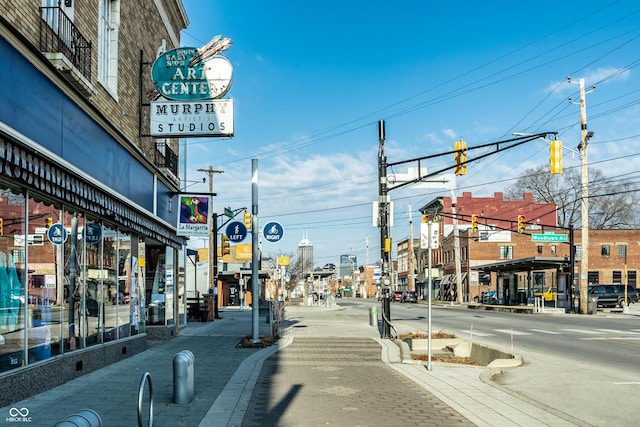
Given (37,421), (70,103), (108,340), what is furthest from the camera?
(108,340)

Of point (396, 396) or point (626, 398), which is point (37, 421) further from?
point (626, 398)

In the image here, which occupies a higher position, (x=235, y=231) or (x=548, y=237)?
(x=235, y=231)

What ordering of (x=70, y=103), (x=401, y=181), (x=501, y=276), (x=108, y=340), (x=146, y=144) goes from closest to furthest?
(x=70, y=103)
(x=108, y=340)
(x=146, y=144)
(x=401, y=181)
(x=501, y=276)

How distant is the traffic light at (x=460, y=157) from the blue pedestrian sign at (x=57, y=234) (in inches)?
512

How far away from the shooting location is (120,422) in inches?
297

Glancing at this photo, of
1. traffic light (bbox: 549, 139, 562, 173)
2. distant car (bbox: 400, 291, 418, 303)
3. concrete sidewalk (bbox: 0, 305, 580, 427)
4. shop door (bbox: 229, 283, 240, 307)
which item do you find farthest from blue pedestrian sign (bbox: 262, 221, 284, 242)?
distant car (bbox: 400, 291, 418, 303)

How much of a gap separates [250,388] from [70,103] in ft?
17.9

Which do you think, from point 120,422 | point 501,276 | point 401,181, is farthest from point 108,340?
point 501,276

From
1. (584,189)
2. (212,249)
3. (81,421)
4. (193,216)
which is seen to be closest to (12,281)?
(81,421)

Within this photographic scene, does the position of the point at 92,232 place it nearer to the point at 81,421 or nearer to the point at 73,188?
the point at 73,188

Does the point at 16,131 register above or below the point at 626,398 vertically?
above

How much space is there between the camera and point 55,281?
10.5 meters

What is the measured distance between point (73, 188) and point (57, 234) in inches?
47.3

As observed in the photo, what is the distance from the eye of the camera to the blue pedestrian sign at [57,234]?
10.3 metres
